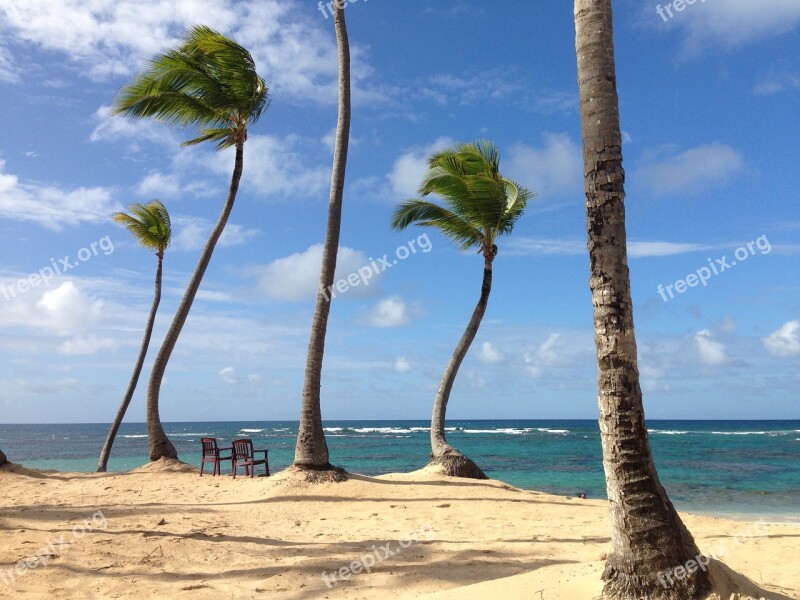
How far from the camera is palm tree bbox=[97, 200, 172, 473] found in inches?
750

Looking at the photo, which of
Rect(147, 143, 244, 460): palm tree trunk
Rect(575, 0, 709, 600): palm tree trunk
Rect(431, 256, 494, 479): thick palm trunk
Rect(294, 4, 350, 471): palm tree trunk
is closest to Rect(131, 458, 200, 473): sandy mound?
Rect(147, 143, 244, 460): palm tree trunk

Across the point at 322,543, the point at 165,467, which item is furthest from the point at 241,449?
the point at 322,543

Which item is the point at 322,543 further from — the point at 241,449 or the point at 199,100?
the point at 199,100

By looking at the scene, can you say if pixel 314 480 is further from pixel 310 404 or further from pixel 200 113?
pixel 200 113

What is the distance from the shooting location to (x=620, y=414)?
4.56m

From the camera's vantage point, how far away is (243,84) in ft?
48.8

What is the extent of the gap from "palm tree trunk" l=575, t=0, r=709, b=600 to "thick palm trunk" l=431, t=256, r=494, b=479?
993 centimetres

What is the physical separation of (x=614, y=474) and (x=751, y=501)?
16597mm

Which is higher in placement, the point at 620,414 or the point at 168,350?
the point at 168,350

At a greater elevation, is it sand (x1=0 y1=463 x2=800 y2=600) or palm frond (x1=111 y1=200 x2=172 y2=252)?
palm frond (x1=111 y1=200 x2=172 y2=252)

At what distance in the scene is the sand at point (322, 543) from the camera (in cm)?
582

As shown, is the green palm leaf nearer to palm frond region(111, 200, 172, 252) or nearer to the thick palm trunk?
the thick palm trunk

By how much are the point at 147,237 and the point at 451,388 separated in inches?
442

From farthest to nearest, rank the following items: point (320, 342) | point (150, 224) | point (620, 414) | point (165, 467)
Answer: point (150, 224) → point (165, 467) → point (320, 342) → point (620, 414)
